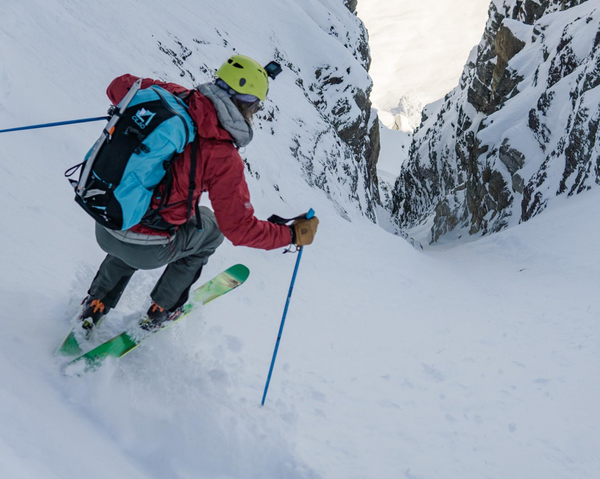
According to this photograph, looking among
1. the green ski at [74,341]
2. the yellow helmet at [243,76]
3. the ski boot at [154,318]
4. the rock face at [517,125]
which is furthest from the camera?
the rock face at [517,125]

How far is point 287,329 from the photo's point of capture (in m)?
5.82

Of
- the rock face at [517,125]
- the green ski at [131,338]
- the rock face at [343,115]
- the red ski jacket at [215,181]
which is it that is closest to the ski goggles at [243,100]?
the red ski jacket at [215,181]

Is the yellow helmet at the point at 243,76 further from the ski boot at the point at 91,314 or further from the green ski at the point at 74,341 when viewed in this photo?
the green ski at the point at 74,341

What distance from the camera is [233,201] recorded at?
9.08 feet

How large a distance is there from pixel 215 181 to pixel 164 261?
801 millimetres

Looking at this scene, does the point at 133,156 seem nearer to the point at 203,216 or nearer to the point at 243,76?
the point at 243,76

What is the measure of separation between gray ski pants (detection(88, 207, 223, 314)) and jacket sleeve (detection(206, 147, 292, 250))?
0.49m

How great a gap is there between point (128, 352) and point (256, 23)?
82.8 ft

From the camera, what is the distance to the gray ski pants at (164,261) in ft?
9.94

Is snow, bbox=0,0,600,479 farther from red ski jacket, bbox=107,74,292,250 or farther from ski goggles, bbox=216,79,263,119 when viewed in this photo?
ski goggles, bbox=216,79,263,119

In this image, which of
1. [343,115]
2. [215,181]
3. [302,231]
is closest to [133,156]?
[215,181]

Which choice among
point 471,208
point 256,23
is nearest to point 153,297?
point 256,23

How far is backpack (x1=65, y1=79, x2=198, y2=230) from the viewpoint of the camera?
8.23 ft

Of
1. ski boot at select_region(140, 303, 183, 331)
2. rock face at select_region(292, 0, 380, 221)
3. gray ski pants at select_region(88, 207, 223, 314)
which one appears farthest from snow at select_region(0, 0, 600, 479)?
rock face at select_region(292, 0, 380, 221)
